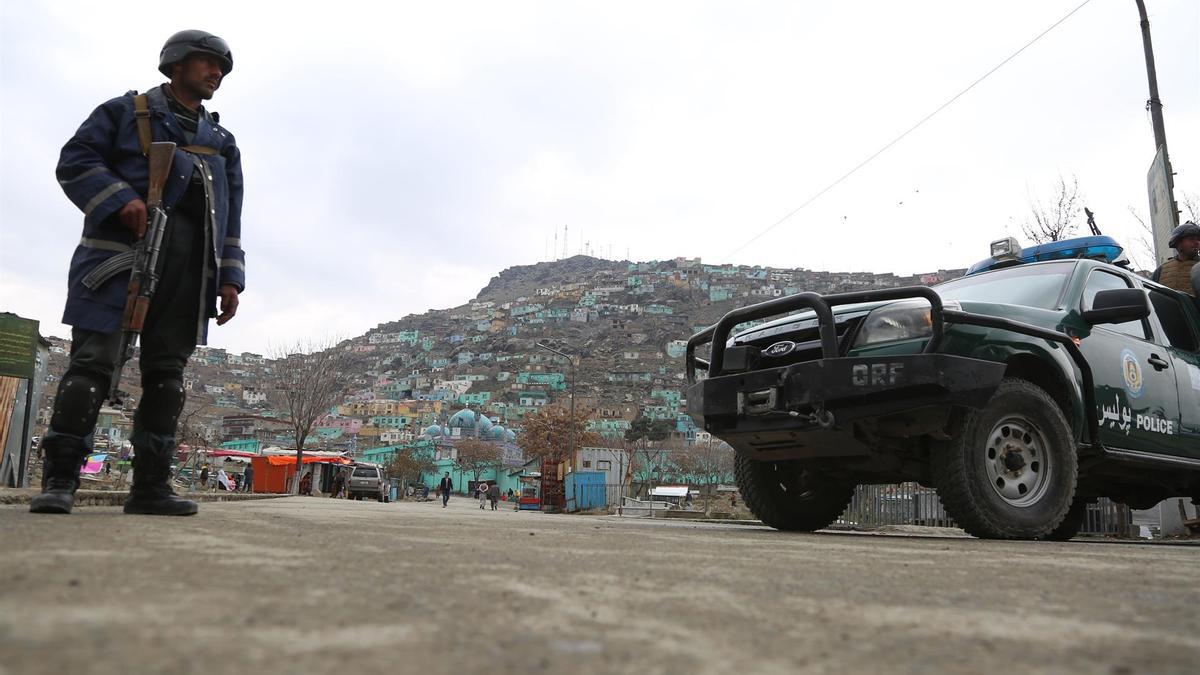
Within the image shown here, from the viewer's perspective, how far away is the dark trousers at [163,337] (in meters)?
3.39

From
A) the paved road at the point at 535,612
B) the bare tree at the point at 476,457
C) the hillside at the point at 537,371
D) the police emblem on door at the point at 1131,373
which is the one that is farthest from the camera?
the hillside at the point at 537,371

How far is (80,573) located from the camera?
1.50 meters

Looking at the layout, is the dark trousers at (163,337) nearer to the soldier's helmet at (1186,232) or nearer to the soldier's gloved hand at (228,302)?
the soldier's gloved hand at (228,302)

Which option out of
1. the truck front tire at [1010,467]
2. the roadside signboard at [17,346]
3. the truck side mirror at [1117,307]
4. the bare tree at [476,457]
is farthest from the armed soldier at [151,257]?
the bare tree at [476,457]

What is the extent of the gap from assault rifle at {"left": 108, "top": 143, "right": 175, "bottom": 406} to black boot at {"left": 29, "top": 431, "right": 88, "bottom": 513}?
24cm

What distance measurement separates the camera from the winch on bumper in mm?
4027

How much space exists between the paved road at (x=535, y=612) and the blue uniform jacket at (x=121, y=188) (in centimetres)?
129

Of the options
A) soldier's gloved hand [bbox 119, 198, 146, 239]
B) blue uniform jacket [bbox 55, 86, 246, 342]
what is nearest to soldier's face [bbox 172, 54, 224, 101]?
blue uniform jacket [bbox 55, 86, 246, 342]

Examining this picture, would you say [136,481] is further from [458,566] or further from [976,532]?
[976,532]

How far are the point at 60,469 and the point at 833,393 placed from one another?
11.6ft

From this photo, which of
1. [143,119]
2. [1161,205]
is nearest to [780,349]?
[143,119]

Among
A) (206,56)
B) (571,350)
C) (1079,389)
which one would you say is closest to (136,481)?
(206,56)

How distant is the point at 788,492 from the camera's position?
566 cm

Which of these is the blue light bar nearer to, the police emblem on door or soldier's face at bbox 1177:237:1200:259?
soldier's face at bbox 1177:237:1200:259
